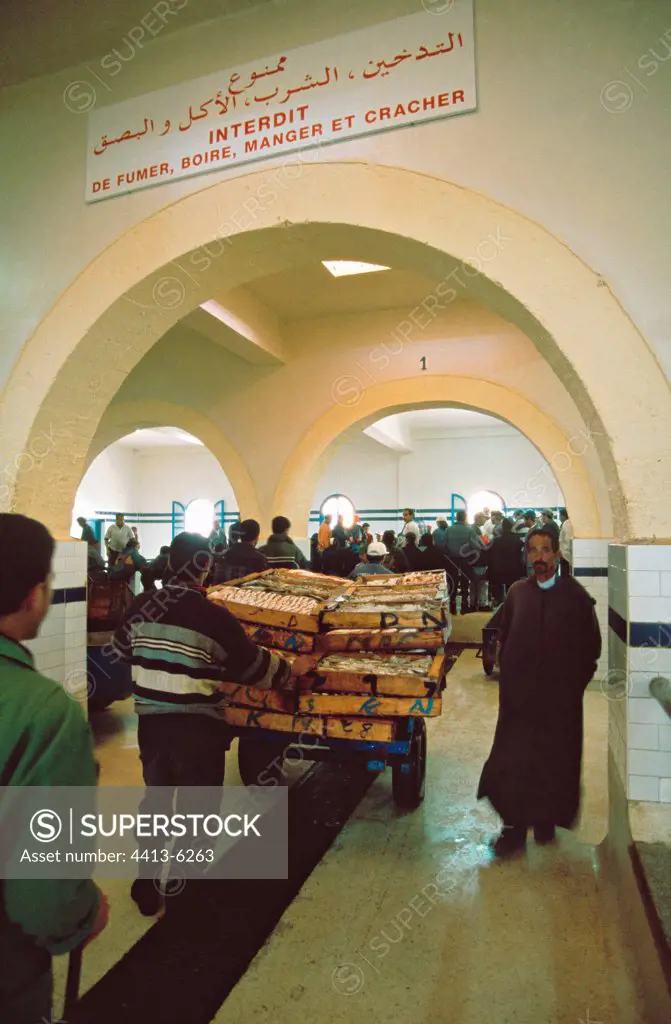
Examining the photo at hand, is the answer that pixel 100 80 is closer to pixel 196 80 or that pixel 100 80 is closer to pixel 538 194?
pixel 196 80

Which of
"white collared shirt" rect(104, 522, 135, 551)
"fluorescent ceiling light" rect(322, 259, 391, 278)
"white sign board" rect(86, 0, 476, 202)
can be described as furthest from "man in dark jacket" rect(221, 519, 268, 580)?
"white collared shirt" rect(104, 522, 135, 551)

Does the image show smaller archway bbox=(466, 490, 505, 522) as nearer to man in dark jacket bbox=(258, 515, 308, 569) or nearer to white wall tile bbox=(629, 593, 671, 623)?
man in dark jacket bbox=(258, 515, 308, 569)

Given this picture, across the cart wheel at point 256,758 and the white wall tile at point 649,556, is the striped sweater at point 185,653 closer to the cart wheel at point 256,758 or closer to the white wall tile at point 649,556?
the cart wheel at point 256,758

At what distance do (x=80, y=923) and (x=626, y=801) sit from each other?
2318 millimetres

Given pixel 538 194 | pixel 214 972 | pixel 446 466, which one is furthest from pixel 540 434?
pixel 446 466

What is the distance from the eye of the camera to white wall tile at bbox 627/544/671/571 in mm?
2637

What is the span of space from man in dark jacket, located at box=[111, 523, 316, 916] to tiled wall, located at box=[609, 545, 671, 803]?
1.59 metres

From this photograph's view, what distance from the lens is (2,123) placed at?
13.4 feet

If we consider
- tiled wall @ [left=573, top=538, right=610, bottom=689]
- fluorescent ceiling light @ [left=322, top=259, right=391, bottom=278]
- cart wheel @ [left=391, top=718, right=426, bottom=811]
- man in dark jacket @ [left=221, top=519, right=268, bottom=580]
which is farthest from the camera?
fluorescent ceiling light @ [left=322, top=259, right=391, bottom=278]

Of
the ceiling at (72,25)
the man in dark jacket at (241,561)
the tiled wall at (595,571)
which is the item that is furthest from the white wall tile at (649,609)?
the ceiling at (72,25)

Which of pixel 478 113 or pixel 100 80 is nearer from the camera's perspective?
pixel 478 113

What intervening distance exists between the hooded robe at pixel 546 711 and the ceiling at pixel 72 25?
3.72m

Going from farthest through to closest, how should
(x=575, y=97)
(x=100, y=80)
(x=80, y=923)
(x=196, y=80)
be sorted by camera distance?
1. (x=100, y=80)
2. (x=196, y=80)
3. (x=575, y=97)
4. (x=80, y=923)

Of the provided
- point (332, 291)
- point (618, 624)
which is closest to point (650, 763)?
point (618, 624)
